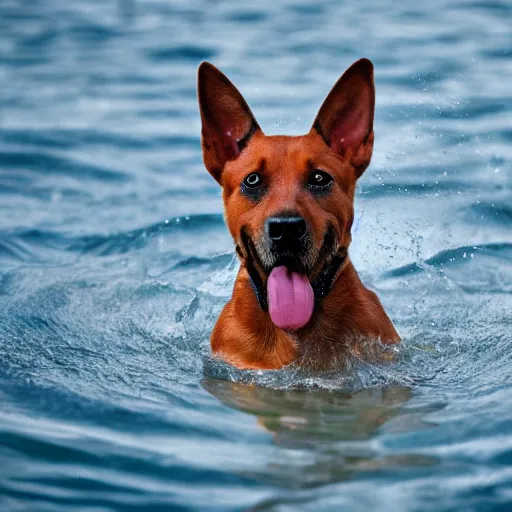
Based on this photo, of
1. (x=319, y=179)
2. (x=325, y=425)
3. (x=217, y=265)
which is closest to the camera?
(x=325, y=425)

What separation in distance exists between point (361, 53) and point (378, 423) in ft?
30.3

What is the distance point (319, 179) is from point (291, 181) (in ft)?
0.51

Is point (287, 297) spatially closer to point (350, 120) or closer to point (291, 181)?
point (291, 181)

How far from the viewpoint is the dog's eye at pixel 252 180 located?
217 inches

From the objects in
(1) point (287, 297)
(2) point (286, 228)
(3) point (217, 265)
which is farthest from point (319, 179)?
(3) point (217, 265)

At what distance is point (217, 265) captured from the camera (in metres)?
8.50

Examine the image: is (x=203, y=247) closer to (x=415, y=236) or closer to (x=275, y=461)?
→ (x=415, y=236)

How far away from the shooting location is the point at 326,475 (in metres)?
4.36

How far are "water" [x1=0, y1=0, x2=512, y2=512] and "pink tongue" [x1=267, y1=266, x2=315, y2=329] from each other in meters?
0.36

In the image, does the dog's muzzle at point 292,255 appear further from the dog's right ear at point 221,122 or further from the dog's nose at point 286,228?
the dog's right ear at point 221,122

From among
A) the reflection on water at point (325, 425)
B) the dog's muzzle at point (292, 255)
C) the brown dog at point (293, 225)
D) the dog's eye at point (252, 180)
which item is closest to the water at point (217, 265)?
the reflection on water at point (325, 425)

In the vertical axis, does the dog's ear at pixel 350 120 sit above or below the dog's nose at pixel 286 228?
above

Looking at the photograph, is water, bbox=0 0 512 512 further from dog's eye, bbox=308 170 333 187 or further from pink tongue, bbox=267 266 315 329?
dog's eye, bbox=308 170 333 187

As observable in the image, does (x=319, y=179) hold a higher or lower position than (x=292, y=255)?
higher
